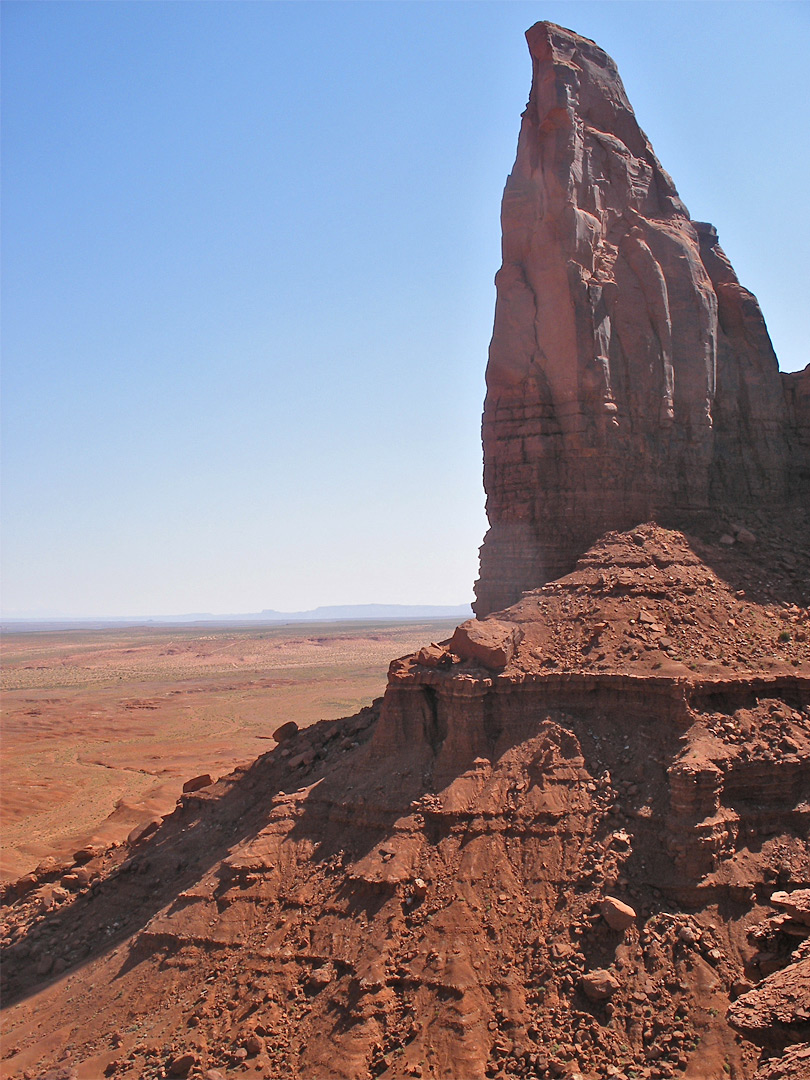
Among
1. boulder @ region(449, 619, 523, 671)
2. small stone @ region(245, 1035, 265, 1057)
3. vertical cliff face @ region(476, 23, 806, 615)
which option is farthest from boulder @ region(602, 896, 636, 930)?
vertical cliff face @ region(476, 23, 806, 615)

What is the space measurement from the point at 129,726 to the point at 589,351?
206 feet

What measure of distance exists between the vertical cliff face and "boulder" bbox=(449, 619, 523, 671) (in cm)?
353

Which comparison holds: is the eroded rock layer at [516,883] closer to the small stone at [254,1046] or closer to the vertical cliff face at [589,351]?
the small stone at [254,1046]

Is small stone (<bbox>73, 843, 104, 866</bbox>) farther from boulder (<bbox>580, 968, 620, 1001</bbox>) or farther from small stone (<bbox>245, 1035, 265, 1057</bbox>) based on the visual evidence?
boulder (<bbox>580, 968, 620, 1001</bbox>)

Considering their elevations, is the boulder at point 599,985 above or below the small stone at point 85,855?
above

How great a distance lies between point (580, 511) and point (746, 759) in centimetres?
831

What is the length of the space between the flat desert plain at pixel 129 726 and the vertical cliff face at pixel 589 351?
21015 mm

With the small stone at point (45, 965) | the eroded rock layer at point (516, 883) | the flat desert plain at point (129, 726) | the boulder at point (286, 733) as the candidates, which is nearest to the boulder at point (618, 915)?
the eroded rock layer at point (516, 883)

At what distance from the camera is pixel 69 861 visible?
96.9ft

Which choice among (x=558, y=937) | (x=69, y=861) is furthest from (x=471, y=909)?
(x=69, y=861)

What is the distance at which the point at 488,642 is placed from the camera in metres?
20.5

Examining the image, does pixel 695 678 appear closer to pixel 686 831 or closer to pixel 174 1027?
pixel 686 831

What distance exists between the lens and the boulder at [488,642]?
20344 mm

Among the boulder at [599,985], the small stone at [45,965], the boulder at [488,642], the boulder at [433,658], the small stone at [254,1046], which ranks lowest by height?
the small stone at [45,965]
